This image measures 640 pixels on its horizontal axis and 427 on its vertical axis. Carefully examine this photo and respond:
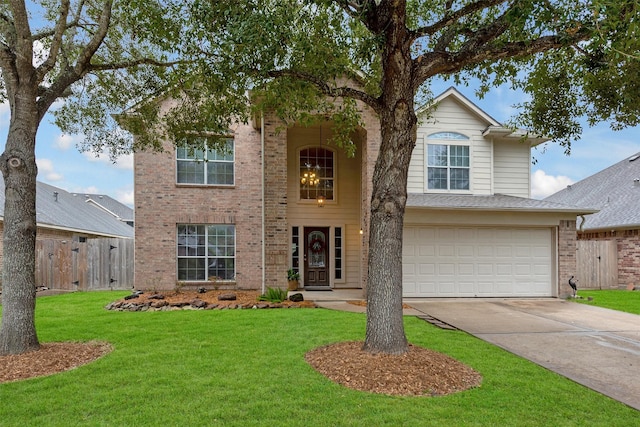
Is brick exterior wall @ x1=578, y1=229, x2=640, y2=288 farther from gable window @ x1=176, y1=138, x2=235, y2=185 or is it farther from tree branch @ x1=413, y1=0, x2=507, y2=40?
gable window @ x1=176, y1=138, x2=235, y2=185

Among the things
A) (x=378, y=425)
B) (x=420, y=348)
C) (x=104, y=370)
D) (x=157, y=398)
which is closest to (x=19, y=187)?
(x=104, y=370)

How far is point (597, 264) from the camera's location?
47.0 ft

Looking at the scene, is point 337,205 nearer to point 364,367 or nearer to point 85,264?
point 364,367

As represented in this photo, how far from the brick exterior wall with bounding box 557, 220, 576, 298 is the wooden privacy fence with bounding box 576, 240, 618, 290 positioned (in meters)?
3.45

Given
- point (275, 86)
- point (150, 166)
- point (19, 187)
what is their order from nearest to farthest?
point (19, 187)
point (275, 86)
point (150, 166)

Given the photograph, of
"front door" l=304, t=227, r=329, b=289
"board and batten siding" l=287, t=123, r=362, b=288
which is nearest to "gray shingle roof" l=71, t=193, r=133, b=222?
"board and batten siding" l=287, t=123, r=362, b=288

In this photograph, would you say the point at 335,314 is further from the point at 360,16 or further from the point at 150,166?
the point at 150,166

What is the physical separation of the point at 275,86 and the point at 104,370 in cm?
471

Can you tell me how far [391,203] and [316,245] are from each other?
8.04 metres

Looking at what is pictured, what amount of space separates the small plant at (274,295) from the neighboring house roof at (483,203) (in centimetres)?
409

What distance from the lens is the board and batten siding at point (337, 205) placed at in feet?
41.9

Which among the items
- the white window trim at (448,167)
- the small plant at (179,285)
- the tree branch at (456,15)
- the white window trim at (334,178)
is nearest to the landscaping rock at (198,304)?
the small plant at (179,285)

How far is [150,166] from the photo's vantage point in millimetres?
12203

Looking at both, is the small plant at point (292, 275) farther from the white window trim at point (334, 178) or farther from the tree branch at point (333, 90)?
the tree branch at point (333, 90)
